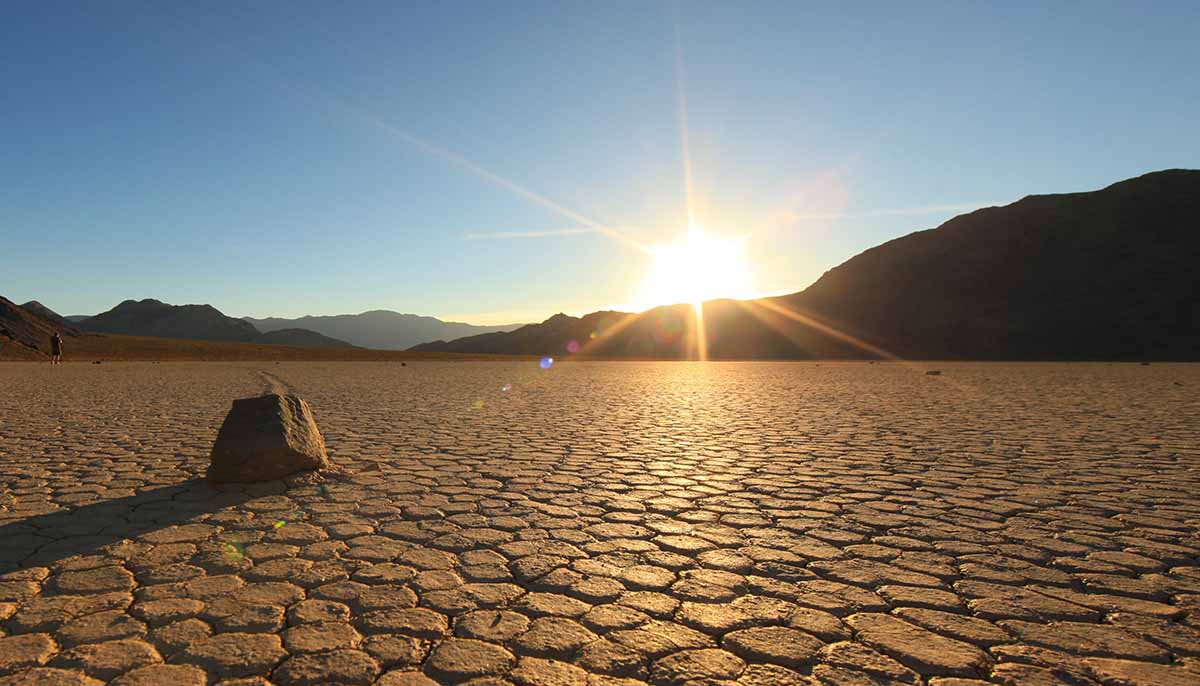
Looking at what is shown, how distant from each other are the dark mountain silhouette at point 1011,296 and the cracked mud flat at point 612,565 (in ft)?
163

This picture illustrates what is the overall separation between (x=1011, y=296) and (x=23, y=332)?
250ft

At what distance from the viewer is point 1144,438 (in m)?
6.81

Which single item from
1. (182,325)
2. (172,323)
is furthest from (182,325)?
(172,323)

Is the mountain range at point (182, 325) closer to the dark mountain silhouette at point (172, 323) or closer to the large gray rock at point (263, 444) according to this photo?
the dark mountain silhouette at point (172, 323)

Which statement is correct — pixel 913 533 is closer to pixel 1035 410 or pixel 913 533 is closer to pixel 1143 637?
pixel 1143 637

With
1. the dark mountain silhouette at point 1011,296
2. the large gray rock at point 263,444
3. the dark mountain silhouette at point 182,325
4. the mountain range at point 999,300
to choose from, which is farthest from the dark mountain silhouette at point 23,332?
the dark mountain silhouette at point 182,325

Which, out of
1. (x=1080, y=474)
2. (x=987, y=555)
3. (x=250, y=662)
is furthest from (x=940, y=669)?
(x=1080, y=474)

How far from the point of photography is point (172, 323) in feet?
431

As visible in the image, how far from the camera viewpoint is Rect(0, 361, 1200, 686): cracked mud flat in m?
2.04

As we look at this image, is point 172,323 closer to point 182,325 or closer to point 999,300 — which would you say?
point 182,325

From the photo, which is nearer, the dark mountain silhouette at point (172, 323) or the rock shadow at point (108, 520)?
the rock shadow at point (108, 520)

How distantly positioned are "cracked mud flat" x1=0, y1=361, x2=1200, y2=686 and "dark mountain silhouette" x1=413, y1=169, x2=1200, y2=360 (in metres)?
49.6

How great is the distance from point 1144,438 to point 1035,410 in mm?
3082

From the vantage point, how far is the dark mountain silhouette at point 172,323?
128500 millimetres
